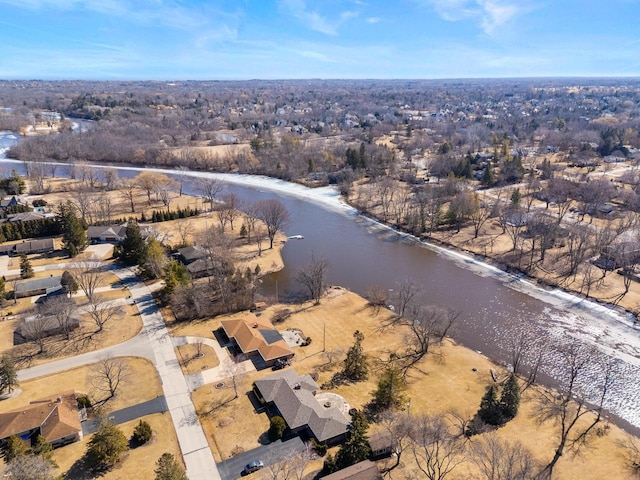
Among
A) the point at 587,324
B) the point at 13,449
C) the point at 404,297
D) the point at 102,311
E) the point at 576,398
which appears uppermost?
the point at 13,449

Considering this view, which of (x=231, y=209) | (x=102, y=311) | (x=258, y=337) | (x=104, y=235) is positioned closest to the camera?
(x=258, y=337)

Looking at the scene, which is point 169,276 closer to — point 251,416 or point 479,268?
point 251,416

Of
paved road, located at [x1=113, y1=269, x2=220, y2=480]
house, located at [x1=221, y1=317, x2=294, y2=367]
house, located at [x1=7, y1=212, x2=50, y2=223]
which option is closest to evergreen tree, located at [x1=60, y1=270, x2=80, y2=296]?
paved road, located at [x1=113, y1=269, x2=220, y2=480]

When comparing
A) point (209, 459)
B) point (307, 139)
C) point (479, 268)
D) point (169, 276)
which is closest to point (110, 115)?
point (307, 139)

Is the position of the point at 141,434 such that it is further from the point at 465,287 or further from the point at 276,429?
the point at 465,287

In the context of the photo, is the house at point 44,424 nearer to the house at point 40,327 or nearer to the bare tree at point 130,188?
the house at point 40,327

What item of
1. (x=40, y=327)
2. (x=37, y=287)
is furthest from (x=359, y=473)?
(x=37, y=287)

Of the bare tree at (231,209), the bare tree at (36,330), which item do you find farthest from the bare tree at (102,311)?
the bare tree at (231,209)
